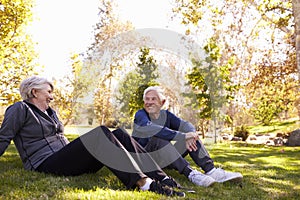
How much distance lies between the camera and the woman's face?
3.05m

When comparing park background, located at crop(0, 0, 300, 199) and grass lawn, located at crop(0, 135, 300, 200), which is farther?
park background, located at crop(0, 0, 300, 199)

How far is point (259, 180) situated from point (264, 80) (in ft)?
27.8

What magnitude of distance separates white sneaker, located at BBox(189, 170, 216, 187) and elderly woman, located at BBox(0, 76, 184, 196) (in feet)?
1.49

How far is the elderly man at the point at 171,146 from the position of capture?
10.4 ft

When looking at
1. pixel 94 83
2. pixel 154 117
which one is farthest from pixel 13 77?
pixel 154 117

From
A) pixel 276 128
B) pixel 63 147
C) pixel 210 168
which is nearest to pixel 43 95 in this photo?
pixel 63 147

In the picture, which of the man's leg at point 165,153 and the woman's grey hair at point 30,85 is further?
the man's leg at point 165,153

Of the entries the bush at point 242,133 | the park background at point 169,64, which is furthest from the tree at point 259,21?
the bush at point 242,133

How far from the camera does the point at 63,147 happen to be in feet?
9.20

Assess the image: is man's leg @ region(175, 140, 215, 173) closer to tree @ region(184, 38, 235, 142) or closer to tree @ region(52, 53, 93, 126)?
tree @ region(184, 38, 235, 142)

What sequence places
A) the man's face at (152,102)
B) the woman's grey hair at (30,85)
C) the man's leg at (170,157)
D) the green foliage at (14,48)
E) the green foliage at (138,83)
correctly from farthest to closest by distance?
the green foliage at (14,48) → the green foliage at (138,83) → the man's face at (152,102) → the man's leg at (170,157) → the woman's grey hair at (30,85)

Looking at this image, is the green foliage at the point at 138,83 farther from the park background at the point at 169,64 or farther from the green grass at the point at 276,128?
the green grass at the point at 276,128

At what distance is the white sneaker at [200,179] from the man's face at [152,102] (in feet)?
2.80

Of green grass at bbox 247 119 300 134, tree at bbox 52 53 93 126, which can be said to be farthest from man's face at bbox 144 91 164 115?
green grass at bbox 247 119 300 134
